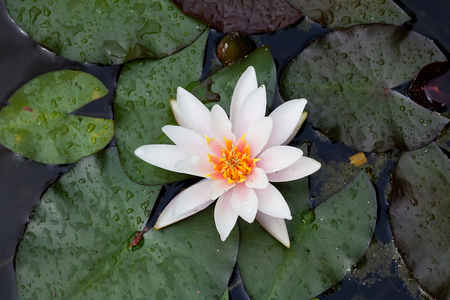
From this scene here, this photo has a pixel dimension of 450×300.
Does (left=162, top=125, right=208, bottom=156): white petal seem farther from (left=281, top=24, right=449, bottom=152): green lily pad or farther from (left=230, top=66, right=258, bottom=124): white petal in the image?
(left=281, top=24, right=449, bottom=152): green lily pad

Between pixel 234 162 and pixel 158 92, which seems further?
pixel 158 92

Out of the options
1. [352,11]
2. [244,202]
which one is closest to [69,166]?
[244,202]

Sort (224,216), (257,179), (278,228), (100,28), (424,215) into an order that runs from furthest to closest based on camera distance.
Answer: (100,28)
(424,215)
(278,228)
(224,216)
(257,179)

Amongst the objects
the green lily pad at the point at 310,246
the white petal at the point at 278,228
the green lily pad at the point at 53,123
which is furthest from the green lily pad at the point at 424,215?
the green lily pad at the point at 53,123

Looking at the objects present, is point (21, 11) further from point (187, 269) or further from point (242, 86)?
point (187, 269)

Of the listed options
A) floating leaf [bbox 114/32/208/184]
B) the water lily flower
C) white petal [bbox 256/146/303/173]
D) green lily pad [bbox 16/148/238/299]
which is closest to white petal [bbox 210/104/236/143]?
the water lily flower

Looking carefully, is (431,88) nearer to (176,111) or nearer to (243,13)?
(243,13)

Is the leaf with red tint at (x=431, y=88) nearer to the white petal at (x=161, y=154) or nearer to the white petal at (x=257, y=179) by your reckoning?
the white petal at (x=257, y=179)
